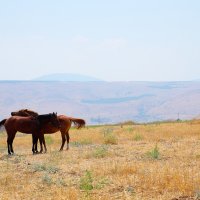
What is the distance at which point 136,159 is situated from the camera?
53.4ft

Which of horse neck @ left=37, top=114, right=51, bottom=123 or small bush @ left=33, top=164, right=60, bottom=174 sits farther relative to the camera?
horse neck @ left=37, top=114, right=51, bottom=123

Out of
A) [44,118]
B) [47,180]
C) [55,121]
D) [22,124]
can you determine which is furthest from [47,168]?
[22,124]

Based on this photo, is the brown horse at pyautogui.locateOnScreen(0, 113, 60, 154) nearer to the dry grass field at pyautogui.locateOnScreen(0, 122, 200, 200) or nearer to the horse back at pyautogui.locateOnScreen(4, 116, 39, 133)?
the horse back at pyautogui.locateOnScreen(4, 116, 39, 133)

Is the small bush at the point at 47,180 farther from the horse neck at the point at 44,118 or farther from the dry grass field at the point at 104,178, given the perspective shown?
the horse neck at the point at 44,118

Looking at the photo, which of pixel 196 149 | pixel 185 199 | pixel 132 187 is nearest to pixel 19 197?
pixel 132 187

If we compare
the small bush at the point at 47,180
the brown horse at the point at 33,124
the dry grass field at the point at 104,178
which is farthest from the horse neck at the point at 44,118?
the small bush at the point at 47,180

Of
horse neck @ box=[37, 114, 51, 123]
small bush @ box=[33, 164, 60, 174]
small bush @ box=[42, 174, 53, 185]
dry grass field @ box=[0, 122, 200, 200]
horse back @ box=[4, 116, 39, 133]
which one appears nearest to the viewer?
dry grass field @ box=[0, 122, 200, 200]

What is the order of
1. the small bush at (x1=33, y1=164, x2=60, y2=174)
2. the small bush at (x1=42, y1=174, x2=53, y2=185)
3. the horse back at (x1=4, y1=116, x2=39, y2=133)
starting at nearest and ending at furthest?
the small bush at (x1=42, y1=174, x2=53, y2=185) < the small bush at (x1=33, y1=164, x2=60, y2=174) < the horse back at (x1=4, y1=116, x2=39, y2=133)

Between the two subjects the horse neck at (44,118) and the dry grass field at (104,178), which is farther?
the horse neck at (44,118)

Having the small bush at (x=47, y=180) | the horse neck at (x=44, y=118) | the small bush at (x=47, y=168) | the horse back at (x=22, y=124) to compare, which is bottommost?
the small bush at (x=47, y=168)

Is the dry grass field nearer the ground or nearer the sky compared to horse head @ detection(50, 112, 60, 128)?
nearer the ground

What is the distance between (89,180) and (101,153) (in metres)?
6.59

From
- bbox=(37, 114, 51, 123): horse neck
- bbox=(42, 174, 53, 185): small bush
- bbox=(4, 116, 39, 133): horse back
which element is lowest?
bbox=(42, 174, 53, 185): small bush

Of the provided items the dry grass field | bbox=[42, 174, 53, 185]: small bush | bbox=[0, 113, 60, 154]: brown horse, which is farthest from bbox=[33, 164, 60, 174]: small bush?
bbox=[0, 113, 60, 154]: brown horse
